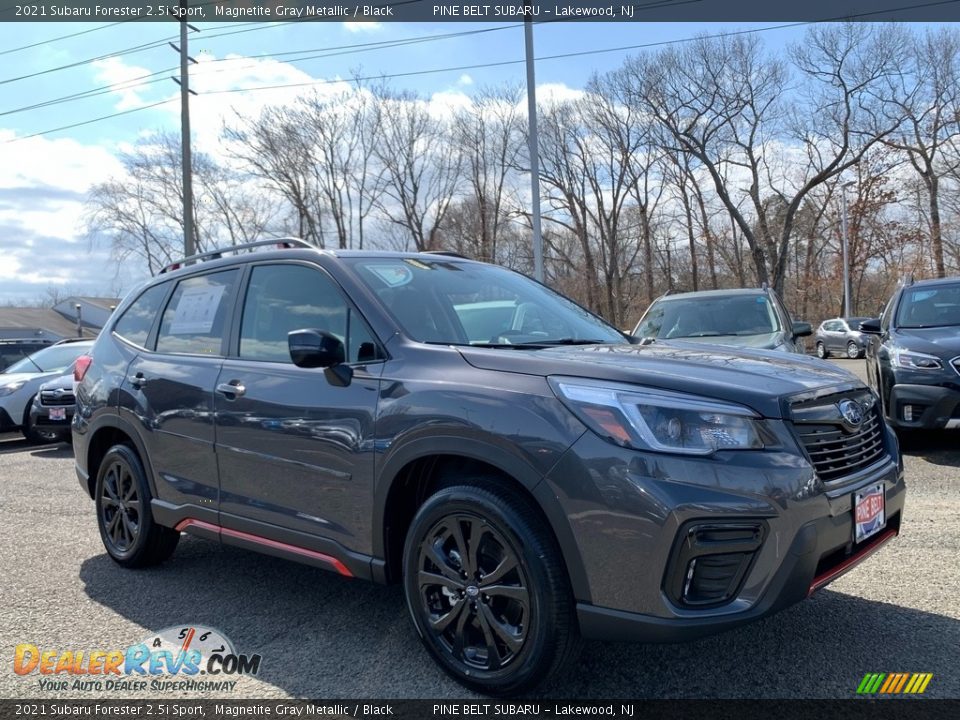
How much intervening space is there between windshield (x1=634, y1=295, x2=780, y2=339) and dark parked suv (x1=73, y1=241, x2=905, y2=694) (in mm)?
4718

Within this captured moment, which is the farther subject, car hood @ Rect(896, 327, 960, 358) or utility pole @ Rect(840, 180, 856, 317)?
utility pole @ Rect(840, 180, 856, 317)

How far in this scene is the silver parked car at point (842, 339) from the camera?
2619 centimetres

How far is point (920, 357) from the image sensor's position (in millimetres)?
6750

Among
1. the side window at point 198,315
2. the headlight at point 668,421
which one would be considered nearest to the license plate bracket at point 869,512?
the headlight at point 668,421

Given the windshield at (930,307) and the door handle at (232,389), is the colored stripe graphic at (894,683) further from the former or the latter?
the windshield at (930,307)

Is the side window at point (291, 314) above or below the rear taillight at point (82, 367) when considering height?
above

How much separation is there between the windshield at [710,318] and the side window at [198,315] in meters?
5.15

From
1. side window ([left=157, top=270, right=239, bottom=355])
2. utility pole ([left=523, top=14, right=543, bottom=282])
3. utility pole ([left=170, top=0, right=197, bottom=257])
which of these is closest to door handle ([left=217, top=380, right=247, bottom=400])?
side window ([left=157, top=270, right=239, bottom=355])

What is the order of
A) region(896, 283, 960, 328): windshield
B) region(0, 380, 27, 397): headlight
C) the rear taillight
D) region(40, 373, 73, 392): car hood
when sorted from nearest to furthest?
the rear taillight, region(896, 283, 960, 328): windshield, region(40, 373, 73, 392): car hood, region(0, 380, 27, 397): headlight

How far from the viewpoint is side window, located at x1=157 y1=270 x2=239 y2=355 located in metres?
4.12

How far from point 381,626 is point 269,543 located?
65cm

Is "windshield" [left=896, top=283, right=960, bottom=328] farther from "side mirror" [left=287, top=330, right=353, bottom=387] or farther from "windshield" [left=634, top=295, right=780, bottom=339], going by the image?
"side mirror" [left=287, top=330, right=353, bottom=387]

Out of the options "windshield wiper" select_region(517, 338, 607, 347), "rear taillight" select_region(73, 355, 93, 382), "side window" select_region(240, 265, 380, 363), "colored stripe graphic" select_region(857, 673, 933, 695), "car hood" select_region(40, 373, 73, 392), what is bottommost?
"colored stripe graphic" select_region(857, 673, 933, 695)

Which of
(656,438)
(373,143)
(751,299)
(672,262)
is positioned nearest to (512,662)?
(656,438)
